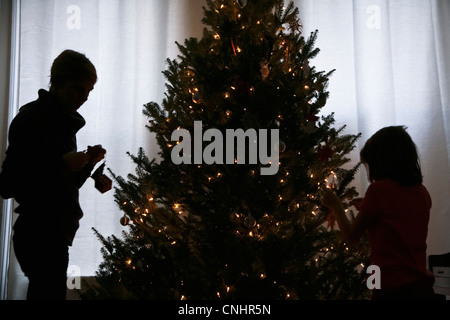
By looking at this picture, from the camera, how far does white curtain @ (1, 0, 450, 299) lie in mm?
2521

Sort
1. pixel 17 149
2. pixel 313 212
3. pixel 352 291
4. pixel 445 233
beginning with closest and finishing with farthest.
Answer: pixel 17 149
pixel 352 291
pixel 313 212
pixel 445 233

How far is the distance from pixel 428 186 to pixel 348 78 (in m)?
0.82

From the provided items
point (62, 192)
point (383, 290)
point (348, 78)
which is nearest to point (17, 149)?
point (62, 192)

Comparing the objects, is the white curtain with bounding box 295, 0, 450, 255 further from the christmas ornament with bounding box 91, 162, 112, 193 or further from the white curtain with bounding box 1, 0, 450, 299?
the christmas ornament with bounding box 91, 162, 112, 193

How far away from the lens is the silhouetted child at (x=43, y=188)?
120 centimetres

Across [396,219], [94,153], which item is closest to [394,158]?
[396,219]

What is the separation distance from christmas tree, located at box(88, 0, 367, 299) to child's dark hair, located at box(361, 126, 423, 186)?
176mm

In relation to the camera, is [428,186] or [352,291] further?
[428,186]

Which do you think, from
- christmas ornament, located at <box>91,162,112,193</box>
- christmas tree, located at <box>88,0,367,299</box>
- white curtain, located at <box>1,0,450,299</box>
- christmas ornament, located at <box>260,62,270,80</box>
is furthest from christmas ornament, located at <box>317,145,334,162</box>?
white curtain, located at <box>1,0,450,299</box>

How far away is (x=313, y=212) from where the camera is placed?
1.66 meters

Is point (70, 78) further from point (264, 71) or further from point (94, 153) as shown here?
point (264, 71)

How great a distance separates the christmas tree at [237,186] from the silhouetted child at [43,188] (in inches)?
11.8

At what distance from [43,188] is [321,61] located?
6.32ft
